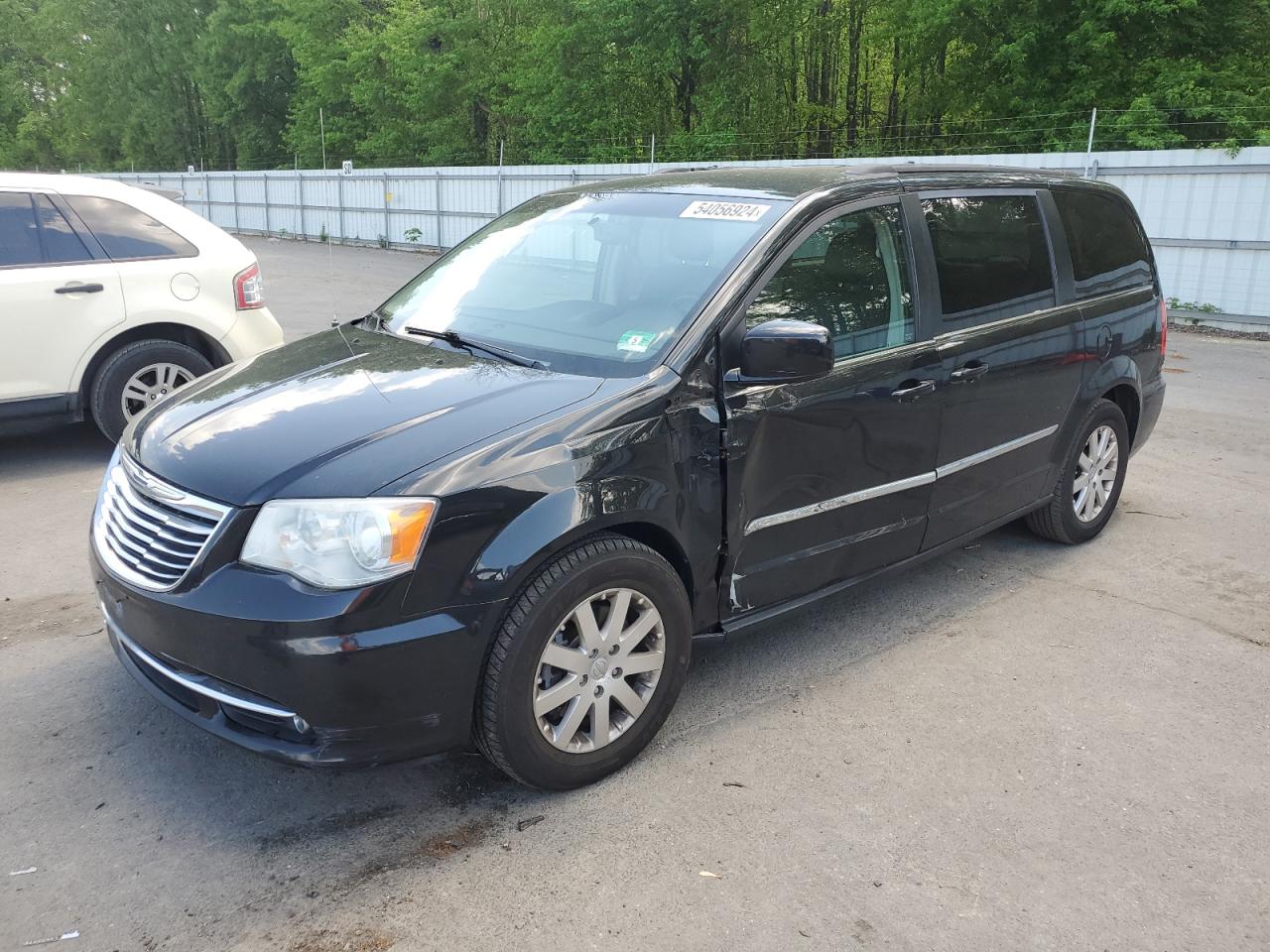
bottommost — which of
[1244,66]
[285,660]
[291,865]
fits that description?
[291,865]

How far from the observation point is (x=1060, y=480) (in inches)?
198

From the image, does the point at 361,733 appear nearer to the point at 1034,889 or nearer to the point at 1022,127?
the point at 1034,889

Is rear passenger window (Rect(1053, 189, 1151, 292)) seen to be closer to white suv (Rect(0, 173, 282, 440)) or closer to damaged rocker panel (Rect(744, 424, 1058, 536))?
damaged rocker panel (Rect(744, 424, 1058, 536))

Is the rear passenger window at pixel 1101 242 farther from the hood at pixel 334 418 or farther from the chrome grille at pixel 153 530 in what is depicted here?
the chrome grille at pixel 153 530

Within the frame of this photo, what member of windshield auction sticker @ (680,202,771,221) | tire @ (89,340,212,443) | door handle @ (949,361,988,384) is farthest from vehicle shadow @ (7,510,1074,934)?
tire @ (89,340,212,443)

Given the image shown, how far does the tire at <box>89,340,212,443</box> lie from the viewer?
6348mm

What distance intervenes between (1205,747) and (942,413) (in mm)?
1455

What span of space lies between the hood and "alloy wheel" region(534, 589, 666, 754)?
0.60 metres

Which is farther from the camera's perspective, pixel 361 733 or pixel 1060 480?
pixel 1060 480

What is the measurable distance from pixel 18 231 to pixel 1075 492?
19.9 ft

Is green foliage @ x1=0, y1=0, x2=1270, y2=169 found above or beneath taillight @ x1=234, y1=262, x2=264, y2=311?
above

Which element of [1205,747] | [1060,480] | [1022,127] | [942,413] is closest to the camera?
[1205,747]

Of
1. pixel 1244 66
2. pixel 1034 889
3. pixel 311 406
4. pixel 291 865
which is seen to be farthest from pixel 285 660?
pixel 1244 66

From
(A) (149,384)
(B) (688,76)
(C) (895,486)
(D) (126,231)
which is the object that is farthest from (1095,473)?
(B) (688,76)
